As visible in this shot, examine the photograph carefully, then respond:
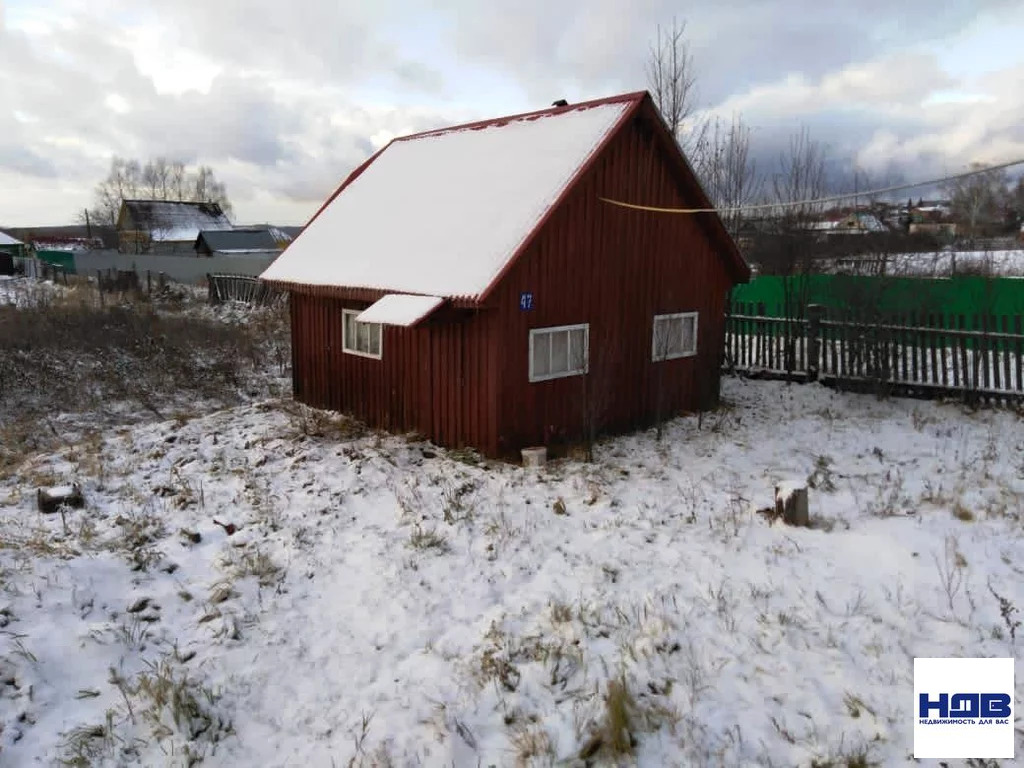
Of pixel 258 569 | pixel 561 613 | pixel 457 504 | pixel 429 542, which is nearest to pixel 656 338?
pixel 457 504

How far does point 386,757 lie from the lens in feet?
13.2

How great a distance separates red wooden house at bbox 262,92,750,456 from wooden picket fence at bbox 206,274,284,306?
1289 cm

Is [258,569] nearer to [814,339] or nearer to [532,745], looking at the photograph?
[532,745]

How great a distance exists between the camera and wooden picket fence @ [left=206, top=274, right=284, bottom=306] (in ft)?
82.1

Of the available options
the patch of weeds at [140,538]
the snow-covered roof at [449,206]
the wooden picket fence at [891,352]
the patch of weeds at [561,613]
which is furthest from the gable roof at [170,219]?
the patch of weeds at [561,613]

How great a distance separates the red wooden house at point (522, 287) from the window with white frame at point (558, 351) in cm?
2

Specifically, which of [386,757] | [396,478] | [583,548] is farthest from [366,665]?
[396,478]

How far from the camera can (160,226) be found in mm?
62812

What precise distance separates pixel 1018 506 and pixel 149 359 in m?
16.2

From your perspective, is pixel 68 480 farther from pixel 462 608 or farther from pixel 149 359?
pixel 149 359

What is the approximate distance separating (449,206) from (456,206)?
20cm

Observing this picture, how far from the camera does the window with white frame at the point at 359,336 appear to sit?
10.8m

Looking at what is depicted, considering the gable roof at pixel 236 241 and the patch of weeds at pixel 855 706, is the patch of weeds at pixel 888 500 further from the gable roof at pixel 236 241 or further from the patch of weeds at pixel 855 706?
the gable roof at pixel 236 241

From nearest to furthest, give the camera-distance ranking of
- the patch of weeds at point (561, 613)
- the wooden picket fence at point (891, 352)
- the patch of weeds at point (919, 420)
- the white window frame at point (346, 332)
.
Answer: the patch of weeds at point (561, 613), the patch of weeds at point (919, 420), the white window frame at point (346, 332), the wooden picket fence at point (891, 352)
